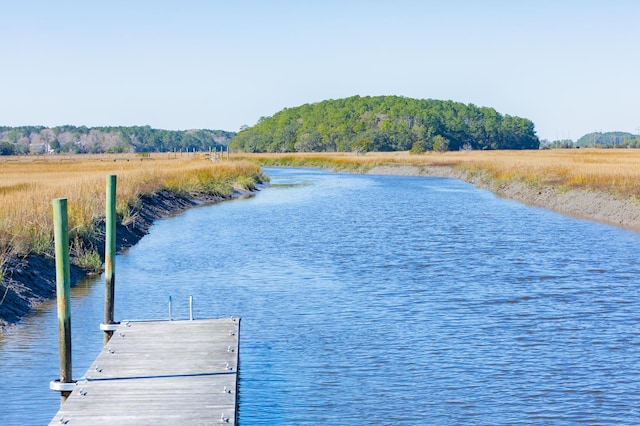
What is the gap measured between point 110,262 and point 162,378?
4.18 m

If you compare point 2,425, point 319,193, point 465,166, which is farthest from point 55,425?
point 465,166

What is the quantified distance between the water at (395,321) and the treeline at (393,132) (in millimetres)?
115529

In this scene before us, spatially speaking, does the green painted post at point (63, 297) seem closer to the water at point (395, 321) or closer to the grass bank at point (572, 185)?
the water at point (395, 321)

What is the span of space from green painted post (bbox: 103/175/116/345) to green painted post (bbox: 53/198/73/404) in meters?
2.28

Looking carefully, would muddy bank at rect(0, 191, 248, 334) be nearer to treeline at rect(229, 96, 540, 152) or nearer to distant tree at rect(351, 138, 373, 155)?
distant tree at rect(351, 138, 373, 155)

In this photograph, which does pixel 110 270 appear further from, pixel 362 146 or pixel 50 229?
pixel 362 146

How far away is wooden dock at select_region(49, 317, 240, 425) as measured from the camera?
7.88 metres

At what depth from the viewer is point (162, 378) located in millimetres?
9070

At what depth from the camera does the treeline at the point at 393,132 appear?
5910 inches

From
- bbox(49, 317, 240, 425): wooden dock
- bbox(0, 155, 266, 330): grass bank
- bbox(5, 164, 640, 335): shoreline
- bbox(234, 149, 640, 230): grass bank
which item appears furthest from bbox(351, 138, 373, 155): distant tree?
bbox(49, 317, 240, 425): wooden dock

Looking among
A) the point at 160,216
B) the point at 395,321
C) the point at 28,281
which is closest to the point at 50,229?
the point at 28,281

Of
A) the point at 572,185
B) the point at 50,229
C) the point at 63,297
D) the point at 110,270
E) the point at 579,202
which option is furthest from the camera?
the point at 572,185

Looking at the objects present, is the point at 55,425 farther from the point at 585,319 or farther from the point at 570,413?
the point at 585,319

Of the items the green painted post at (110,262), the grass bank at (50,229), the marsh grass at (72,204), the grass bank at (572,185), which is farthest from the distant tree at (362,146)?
the green painted post at (110,262)
